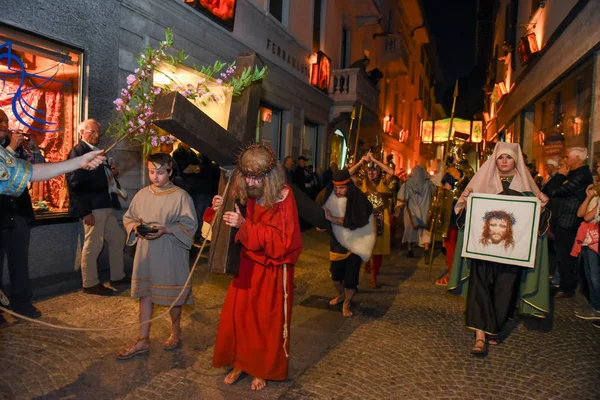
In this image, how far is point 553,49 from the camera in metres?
11.0

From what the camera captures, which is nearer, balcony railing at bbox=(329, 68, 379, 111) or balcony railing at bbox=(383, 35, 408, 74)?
balcony railing at bbox=(329, 68, 379, 111)

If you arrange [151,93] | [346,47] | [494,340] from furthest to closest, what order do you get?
[346,47] → [494,340] → [151,93]

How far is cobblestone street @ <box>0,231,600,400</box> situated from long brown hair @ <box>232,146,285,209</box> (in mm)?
1497

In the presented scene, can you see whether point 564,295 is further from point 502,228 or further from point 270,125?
point 270,125

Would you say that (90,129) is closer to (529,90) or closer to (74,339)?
(74,339)

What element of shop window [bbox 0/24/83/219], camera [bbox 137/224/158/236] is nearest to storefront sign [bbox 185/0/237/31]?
→ shop window [bbox 0/24/83/219]

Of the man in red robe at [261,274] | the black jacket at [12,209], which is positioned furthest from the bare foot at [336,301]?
the black jacket at [12,209]

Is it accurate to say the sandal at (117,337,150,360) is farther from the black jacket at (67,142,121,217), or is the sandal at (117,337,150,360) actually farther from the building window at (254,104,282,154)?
the building window at (254,104,282,154)

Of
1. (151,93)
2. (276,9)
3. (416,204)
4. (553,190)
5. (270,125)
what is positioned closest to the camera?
(151,93)

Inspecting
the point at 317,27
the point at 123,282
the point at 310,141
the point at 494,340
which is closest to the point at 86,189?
the point at 123,282

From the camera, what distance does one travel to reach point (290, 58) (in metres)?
14.0

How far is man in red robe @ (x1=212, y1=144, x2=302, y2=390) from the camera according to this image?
345 cm

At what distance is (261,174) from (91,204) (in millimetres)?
3557

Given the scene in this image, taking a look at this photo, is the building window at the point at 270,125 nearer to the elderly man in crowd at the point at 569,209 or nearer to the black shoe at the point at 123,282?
the black shoe at the point at 123,282
